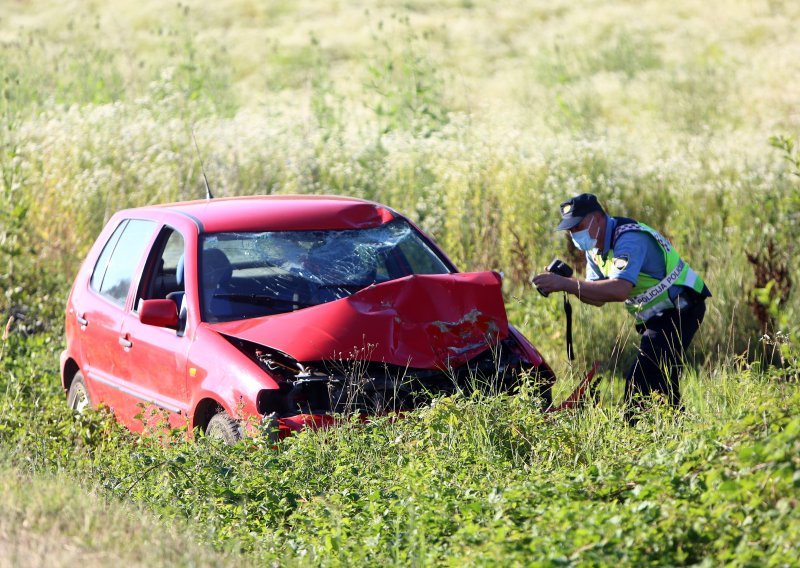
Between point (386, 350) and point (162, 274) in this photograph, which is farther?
point (162, 274)

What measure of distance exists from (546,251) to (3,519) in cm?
715

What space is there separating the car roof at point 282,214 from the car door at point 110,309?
377 mm

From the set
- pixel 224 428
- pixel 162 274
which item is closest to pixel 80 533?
pixel 224 428

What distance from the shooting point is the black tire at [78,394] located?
802cm

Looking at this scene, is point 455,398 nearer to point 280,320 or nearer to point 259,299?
point 280,320

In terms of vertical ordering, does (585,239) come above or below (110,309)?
above

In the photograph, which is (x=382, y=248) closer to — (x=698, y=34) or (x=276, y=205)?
(x=276, y=205)

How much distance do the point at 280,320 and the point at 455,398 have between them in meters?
1.05

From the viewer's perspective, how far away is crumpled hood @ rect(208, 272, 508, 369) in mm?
6230

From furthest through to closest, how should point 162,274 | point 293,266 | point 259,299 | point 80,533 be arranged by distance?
point 162,274 < point 293,266 < point 259,299 < point 80,533

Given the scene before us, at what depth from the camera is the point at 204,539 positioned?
197 inches

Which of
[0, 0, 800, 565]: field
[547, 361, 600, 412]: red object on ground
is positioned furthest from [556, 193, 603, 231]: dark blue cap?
[547, 361, 600, 412]: red object on ground

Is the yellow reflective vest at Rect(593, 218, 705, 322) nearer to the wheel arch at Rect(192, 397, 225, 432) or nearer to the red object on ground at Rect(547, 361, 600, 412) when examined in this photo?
the red object on ground at Rect(547, 361, 600, 412)

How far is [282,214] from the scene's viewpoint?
736cm
